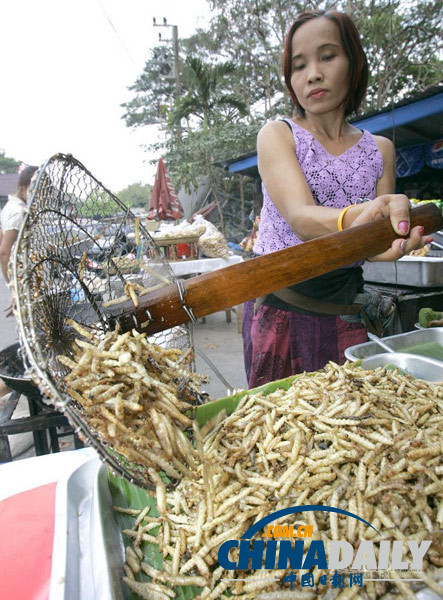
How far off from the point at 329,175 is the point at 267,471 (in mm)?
1546

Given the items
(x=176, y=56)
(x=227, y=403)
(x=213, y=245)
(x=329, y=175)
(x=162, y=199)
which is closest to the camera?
(x=227, y=403)

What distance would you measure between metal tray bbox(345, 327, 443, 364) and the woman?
0.33 feet

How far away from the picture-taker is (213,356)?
6309 mm

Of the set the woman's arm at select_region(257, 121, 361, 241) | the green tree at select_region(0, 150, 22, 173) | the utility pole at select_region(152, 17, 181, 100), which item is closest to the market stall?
the woman's arm at select_region(257, 121, 361, 241)

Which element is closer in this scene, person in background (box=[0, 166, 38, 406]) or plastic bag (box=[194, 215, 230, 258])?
person in background (box=[0, 166, 38, 406])

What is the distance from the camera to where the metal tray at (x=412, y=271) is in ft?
11.4

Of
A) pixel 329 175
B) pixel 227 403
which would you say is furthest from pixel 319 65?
pixel 227 403

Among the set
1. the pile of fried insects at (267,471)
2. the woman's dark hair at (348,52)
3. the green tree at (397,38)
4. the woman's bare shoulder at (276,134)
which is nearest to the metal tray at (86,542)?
the pile of fried insects at (267,471)

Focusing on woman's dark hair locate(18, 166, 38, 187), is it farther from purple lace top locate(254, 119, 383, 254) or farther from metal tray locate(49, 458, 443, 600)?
metal tray locate(49, 458, 443, 600)

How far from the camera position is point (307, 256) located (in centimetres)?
153

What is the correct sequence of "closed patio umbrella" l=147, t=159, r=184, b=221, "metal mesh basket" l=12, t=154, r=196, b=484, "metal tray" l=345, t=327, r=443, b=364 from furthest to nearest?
"closed patio umbrella" l=147, t=159, r=184, b=221
"metal tray" l=345, t=327, r=443, b=364
"metal mesh basket" l=12, t=154, r=196, b=484

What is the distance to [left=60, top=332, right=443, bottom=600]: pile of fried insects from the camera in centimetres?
116

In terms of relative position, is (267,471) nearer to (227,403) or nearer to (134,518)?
(227,403)

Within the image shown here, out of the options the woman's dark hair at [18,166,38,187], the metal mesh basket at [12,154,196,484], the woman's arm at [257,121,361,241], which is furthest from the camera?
the woman's dark hair at [18,166,38,187]
